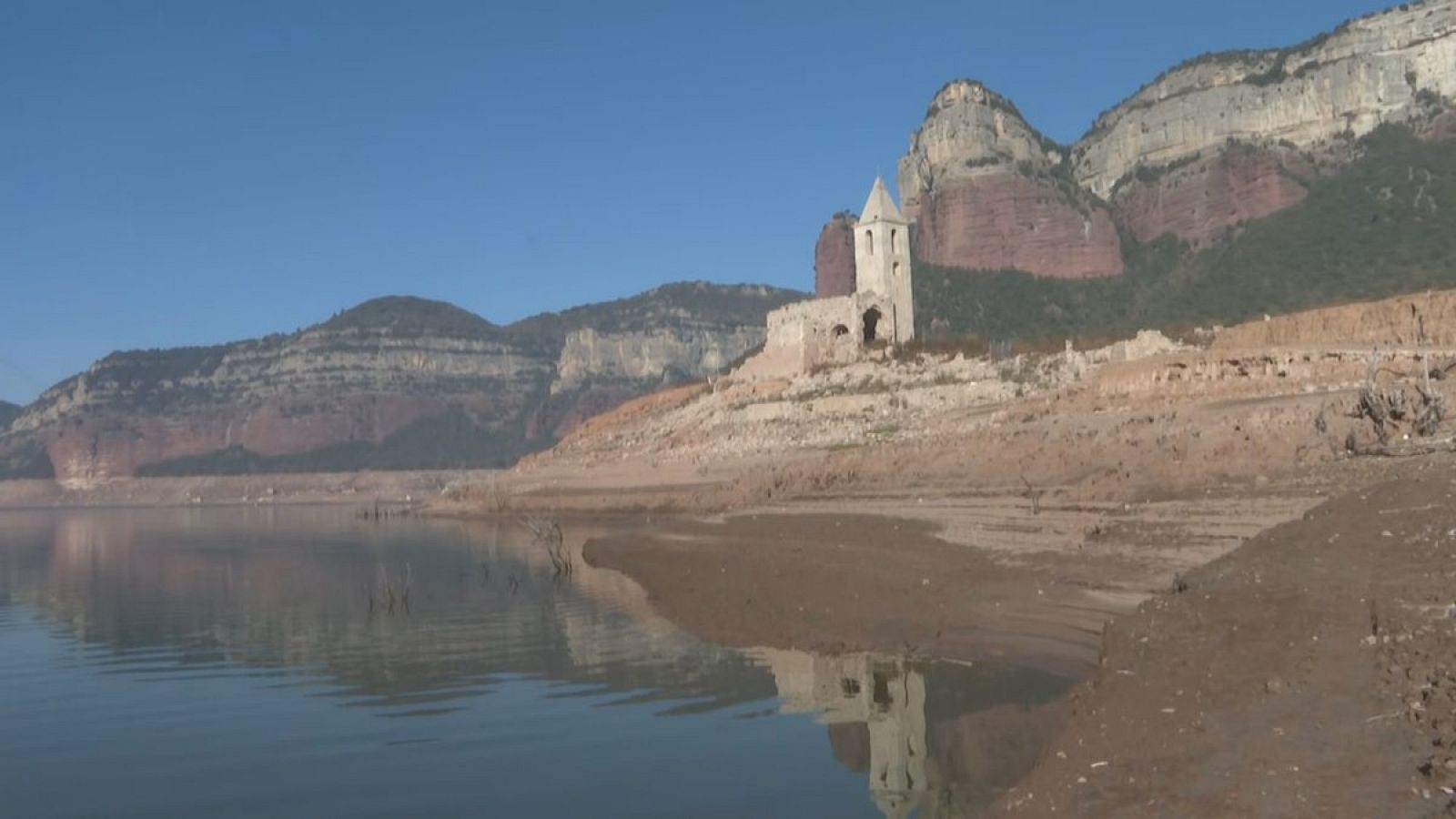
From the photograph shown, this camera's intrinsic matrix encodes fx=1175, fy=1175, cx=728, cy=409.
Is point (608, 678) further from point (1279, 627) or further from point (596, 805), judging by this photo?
point (1279, 627)

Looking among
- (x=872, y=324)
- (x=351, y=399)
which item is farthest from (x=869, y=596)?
(x=351, y=399)

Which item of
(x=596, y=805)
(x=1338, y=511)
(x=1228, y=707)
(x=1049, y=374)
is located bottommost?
(x=596, y=805)

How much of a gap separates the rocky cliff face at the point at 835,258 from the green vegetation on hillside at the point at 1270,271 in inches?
401

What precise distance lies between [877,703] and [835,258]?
332ft

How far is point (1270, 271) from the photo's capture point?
76.8m

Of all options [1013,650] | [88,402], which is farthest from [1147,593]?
[88,402]

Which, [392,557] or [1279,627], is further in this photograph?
[392,557]

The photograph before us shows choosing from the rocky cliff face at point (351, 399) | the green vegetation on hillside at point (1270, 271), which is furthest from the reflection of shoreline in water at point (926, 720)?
the rocky cliff face at point (351, 399)

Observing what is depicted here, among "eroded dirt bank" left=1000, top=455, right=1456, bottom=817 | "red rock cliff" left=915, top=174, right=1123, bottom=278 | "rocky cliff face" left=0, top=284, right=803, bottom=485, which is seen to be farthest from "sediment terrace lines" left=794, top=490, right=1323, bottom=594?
"rocky cliff face" left=0, top=284, right=803, bottom=485

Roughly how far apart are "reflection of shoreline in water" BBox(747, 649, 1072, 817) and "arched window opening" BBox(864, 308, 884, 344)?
43.6 metres

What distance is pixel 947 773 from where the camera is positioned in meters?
9.92

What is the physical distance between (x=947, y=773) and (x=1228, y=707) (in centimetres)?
251

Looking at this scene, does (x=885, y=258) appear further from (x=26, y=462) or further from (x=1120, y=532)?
(x=26, y=462)

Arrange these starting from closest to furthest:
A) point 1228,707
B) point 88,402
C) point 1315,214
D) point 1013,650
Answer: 1. point 1228,707
2. point 1013,650
3. point 1315,214
4. point 88,402
